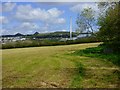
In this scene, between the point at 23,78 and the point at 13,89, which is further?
the point at 23,78

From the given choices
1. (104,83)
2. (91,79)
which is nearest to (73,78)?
(91,79)

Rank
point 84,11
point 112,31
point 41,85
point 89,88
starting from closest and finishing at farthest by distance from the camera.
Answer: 1. point 89,88
2. point 41,85
3. point 112,31
4. point 84,11

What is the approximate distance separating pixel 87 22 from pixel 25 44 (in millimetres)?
14773

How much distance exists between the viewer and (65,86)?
12672mm

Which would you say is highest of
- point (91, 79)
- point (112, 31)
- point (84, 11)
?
point (84, 11)

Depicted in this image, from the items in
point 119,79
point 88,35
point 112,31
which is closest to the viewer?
point 119,79

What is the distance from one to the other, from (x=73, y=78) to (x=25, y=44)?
50.1 meters

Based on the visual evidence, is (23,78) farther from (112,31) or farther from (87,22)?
(87,22)

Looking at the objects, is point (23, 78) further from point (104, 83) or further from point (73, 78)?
point (104, 83)

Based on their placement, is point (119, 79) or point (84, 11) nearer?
point (119, 79)

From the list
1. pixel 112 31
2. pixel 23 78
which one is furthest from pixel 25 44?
pixel 23 78

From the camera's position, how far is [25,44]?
64438 millimetres

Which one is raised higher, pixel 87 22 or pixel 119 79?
pixel 87 22

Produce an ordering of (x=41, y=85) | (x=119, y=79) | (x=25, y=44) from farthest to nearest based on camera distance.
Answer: (x=25, y=44), (x=119, y=79), (x=41, y=85)
